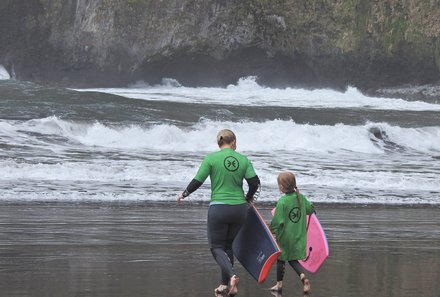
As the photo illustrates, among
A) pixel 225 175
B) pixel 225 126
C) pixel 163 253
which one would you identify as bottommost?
pixel 163 253

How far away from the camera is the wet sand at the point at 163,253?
316 inches

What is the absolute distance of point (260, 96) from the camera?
43.6 m

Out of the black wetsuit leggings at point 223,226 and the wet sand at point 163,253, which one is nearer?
the wet sand at point 163,253

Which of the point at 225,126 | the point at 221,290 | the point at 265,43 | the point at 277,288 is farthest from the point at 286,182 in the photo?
the point at 265,43

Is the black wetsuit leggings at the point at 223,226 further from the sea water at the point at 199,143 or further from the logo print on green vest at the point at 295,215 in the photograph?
the sea water at the point at 199,143

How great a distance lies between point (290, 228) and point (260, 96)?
35109 millimetres

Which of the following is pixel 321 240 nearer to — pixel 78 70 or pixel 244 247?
pixel 244 247

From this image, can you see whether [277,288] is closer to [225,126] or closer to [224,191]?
[224,191]

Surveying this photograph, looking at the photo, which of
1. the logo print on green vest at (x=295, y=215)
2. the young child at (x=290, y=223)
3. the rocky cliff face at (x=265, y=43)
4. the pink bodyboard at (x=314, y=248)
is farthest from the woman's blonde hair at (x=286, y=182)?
the rocky cliff face at (x=265, y=43)

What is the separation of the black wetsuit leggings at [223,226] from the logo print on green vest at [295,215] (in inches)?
18.0

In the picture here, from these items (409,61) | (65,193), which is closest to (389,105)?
(409,61)

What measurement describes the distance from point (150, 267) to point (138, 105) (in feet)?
79.9

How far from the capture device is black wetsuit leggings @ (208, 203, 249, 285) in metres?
8.19

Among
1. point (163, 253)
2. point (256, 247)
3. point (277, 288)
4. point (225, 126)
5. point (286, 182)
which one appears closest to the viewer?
point (277, 288)
